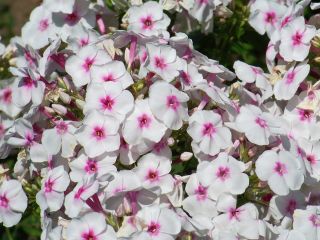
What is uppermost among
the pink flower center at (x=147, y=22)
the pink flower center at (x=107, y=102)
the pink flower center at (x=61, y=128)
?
the pink flower center at (x=147, y=22)

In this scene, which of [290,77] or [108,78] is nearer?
[108,78]

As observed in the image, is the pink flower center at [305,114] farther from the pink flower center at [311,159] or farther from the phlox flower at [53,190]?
the phlox flower at [53,190]

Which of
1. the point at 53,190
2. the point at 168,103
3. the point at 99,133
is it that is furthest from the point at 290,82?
the point at 53,190

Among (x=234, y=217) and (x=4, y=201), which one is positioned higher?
(x=234, y=217)

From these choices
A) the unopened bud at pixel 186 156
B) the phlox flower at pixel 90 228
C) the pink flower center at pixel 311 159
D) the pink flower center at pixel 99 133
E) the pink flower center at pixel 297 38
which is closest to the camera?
the phlox flower at pixel 90 228

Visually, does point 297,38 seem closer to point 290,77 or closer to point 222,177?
point 290,77

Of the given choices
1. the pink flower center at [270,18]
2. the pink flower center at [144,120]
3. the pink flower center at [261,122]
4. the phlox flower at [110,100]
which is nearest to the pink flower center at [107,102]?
the phlox flower at [110,100]

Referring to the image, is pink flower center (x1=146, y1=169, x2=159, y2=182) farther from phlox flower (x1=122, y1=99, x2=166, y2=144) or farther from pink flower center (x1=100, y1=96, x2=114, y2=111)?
pink flower center (x1=100, y1=96, x2=114, y2=111)

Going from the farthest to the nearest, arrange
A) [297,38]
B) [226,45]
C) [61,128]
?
1. [226,45]
2. [297,38]
3. [61,128]

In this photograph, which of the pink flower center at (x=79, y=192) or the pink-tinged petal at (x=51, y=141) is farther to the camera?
the pink-tinged petal at (x=51, y=141)
